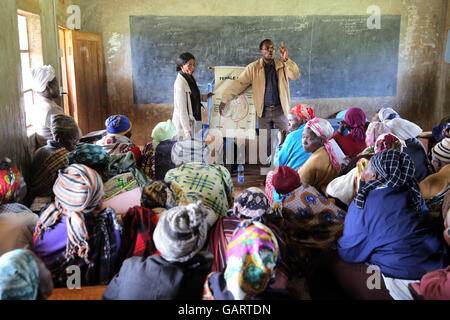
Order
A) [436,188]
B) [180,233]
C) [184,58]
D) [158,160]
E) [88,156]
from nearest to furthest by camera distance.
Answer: [180,233] → [88,156] → [436,188] → [158,160] → [184,58]

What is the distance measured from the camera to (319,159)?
10.5ft

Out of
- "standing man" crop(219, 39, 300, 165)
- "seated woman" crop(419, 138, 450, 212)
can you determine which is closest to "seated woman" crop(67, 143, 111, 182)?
"seated woman" crop(419, 138, 450, 212)

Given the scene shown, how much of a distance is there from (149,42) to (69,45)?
150 centimetres

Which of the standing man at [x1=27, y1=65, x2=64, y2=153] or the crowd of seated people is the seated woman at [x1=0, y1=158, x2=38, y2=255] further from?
the standing man at [x1=27, y1=65, x2=64, y2=153]

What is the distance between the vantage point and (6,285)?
1.29m

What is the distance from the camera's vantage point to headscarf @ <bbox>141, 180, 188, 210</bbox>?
93.6 inches

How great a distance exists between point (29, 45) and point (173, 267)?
12.4 feet

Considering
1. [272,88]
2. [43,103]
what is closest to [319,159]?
[272,88]

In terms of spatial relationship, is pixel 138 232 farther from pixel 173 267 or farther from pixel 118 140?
pixel 118 140

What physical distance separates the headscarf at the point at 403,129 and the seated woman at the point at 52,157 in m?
2.75

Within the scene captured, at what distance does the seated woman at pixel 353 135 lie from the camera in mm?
3967

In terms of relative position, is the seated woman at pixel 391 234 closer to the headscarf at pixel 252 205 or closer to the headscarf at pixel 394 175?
the headscarf at pixel 394 175

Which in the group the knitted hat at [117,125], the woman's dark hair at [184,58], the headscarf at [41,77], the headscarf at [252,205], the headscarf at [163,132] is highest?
the woman's dark hair at [184,58]

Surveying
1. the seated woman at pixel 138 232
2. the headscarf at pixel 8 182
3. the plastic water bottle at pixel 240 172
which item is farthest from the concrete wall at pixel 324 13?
the seated woman at pixel 138 232
